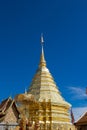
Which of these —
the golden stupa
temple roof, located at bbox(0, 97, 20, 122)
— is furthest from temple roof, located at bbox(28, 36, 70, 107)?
temple roof, located at bbox(0, 97, 20, 122)

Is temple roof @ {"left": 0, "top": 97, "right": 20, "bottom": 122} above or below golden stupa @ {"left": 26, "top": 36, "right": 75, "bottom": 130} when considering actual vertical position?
below

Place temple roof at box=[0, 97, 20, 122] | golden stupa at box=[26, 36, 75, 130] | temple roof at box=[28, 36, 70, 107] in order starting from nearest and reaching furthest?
temple roof at box=[0, 97, 20, 122]
golden stupa at box=[26, 36, 75, 130]
temple roof at box=[28, 36, 70, 107]

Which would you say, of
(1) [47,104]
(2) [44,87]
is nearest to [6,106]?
(1) [47,104]

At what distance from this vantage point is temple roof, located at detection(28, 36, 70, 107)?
4292 centimetres

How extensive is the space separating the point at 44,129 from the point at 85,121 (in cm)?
535

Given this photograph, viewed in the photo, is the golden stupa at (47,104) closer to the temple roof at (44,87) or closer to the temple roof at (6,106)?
the temple roof at (44,87)

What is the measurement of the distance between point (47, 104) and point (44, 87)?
3.03 m

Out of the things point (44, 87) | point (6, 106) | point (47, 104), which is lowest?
point (6, 106)

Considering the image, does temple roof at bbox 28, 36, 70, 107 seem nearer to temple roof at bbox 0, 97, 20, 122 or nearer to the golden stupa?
the golden stupa

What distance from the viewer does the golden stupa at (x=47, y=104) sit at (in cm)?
4072

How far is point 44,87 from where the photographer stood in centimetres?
4431

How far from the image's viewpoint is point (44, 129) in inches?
1555

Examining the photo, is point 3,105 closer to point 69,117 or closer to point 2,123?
point 2,123

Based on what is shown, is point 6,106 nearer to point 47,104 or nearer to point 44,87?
point 47,104
